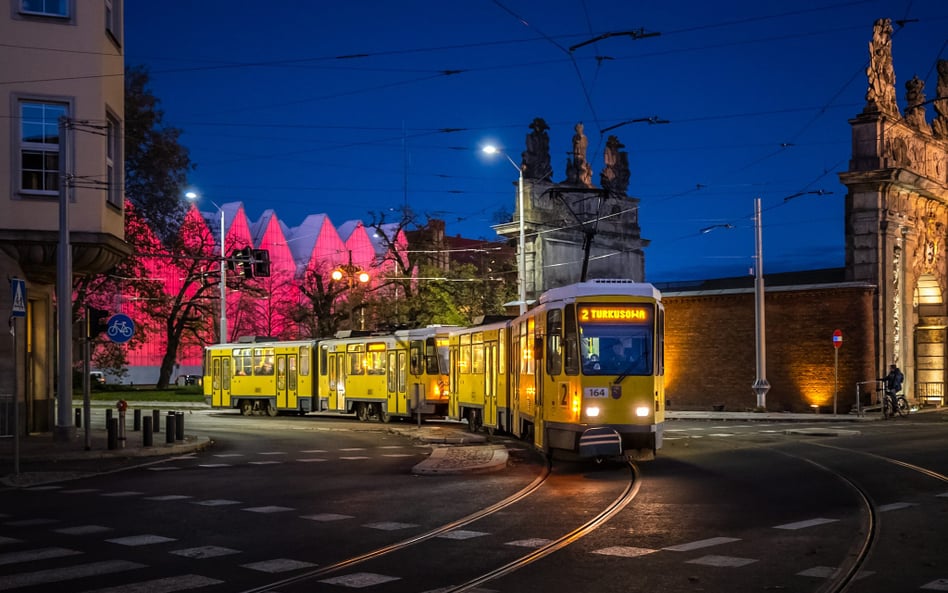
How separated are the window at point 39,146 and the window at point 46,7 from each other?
208cm

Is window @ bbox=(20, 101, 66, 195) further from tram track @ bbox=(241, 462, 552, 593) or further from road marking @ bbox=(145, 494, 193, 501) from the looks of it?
tram track @ bbox=(241, 462, 552, 593)

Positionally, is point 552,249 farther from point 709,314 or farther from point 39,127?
point 39,127

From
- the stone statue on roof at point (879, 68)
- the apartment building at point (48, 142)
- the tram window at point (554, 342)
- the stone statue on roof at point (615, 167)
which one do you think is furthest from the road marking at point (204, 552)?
the stone statue on roof at point (615, 167)

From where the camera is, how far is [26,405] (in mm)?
26828

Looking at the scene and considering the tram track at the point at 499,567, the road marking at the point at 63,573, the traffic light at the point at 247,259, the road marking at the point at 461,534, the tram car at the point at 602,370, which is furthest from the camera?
the traffic light at the point at 247,259

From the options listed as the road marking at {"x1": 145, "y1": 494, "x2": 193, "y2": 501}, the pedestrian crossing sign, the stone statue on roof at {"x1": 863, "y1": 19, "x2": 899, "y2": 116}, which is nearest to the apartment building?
the pedestrian crossing sign

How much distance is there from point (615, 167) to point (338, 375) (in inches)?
1172

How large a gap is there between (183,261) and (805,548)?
185 feet

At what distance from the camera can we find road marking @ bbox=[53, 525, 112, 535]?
1201cm

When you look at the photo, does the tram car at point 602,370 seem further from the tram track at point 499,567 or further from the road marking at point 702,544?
the road marking at point 702,544

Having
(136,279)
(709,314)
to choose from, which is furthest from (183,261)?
(709,314)

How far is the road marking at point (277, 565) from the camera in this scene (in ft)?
31.6

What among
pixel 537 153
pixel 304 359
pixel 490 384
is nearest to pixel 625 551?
pixel 490 384

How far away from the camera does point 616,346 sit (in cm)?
1927
